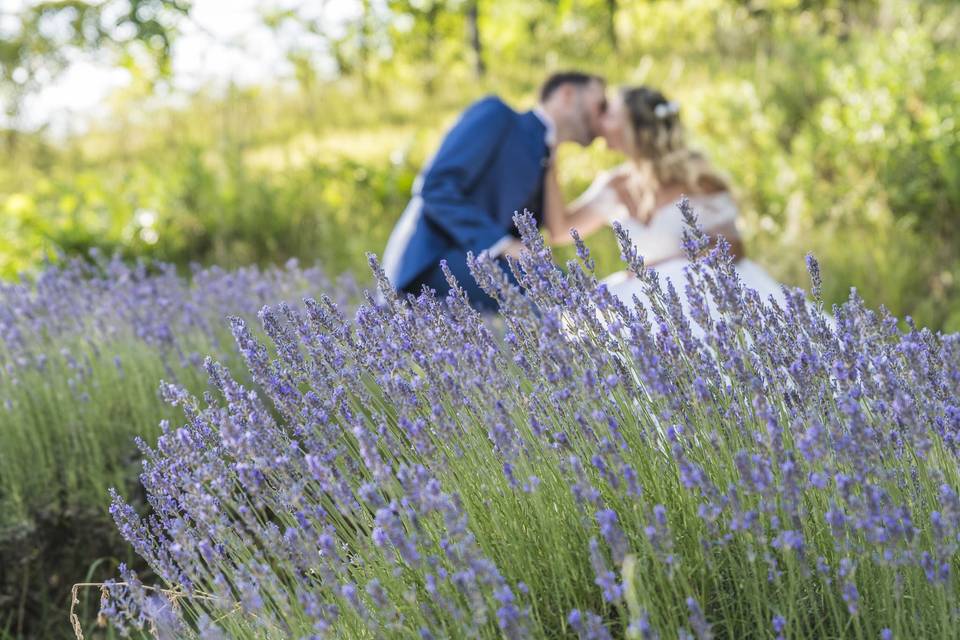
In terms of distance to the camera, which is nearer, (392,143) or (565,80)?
(565,80)

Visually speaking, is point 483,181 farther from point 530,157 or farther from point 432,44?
point 432,44

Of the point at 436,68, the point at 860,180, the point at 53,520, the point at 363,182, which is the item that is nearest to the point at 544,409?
the point at 53,520

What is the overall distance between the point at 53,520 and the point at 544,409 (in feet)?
6.07

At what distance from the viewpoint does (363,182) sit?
297 inches

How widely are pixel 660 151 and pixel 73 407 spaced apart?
116 inches

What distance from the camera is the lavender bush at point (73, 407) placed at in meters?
3.07

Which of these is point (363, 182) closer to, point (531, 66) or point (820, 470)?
point (820, 470)

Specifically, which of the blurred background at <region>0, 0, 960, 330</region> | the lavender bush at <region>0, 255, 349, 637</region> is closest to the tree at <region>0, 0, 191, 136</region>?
the blurred background at <region>0, 0, 960, 330</region>

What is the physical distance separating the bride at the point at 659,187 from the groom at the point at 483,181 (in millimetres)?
173

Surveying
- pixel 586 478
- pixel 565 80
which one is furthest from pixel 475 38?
pixel 586 478

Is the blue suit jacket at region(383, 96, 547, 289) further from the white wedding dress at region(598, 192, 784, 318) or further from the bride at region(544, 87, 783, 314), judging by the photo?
the white wedding dress at region(598, 192, 784, 318)

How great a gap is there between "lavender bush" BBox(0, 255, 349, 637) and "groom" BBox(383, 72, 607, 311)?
1029 mm

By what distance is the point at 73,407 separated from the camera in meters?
3.29

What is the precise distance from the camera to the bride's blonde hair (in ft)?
16.0
